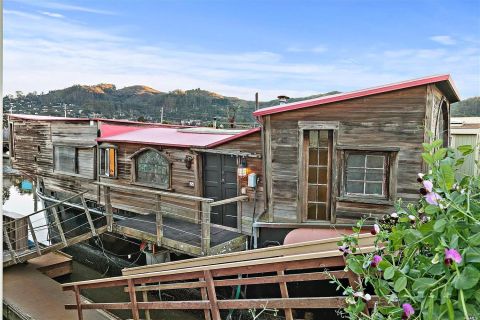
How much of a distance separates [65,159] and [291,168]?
23.4 feet

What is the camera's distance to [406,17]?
2896 mm

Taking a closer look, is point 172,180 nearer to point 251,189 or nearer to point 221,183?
point 221,183

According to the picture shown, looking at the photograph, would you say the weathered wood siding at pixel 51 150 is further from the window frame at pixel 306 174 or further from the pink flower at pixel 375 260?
the pink flower at pixel 375 260

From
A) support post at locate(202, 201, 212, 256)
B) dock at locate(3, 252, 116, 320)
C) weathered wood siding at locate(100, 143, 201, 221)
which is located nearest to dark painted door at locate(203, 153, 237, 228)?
weathered wood siding at locate(100, 143, 201, 221)

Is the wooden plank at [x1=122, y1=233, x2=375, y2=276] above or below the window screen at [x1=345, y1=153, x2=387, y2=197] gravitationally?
below

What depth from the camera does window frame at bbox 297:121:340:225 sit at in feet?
18.5

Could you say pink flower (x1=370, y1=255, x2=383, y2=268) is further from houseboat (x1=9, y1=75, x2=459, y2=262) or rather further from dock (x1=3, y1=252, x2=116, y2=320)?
dock (x1=3, y1=252, x2=116, y2=320)

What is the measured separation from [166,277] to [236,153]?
3398 mm

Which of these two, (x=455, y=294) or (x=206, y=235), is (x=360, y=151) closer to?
(x=206, y=235)

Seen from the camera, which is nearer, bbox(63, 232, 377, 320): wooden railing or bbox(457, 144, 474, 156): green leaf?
bbox(457, 144, 474, 156): green leaf

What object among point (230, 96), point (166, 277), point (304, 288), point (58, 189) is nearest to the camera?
point (166, 277)

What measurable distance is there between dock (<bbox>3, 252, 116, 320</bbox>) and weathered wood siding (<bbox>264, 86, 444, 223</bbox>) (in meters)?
3.21

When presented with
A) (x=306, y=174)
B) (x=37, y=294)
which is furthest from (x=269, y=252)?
(x=37, y=294)

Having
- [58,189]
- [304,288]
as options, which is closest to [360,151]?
[304,288]
